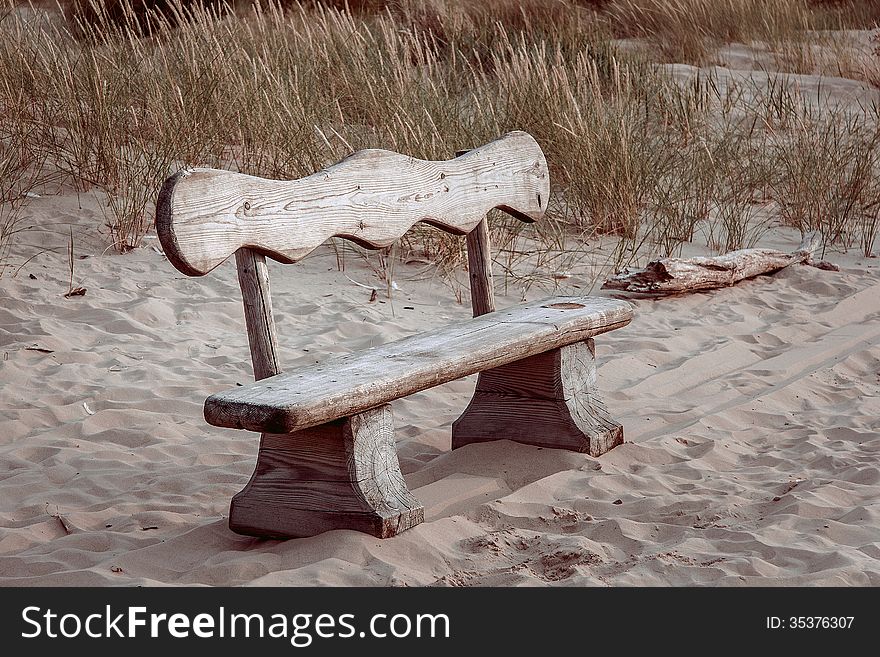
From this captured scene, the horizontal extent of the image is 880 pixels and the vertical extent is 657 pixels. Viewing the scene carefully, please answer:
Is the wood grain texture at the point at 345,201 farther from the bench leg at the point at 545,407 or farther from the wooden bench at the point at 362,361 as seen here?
the bench leg at the point at 545,407

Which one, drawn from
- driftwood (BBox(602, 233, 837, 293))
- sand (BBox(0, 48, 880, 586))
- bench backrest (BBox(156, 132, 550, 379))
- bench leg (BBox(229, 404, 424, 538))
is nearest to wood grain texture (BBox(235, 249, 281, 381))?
bench backrest (BBox(156, 132, 550, 379))

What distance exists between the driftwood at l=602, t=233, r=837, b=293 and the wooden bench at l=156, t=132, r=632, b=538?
188cm

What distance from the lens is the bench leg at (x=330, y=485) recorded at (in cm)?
276

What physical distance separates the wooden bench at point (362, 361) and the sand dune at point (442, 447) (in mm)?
96

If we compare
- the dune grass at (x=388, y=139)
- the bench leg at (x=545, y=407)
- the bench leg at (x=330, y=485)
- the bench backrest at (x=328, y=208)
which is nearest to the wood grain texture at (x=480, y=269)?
the bench backrest at (x=328, y=208)

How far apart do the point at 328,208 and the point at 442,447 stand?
1.13 metres

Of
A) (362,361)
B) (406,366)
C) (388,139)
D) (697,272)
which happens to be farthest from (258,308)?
(388,139)

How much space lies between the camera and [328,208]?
9.52ft

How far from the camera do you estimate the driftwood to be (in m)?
5.41

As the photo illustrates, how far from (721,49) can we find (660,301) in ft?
21.8

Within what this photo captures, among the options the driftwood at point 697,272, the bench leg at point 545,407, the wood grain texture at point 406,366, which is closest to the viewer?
the wood grain texture at point 406,366

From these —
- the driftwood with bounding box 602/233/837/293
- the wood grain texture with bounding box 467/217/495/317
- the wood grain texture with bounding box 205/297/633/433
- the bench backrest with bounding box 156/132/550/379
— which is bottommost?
the driftwood with bounding box 602/233/837/293

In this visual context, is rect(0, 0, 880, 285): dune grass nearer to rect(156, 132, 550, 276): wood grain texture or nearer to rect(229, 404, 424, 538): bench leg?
rect(156, 132, 550, 276): wood grain texture

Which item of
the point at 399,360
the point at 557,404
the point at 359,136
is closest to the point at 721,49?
the point at 359,136
